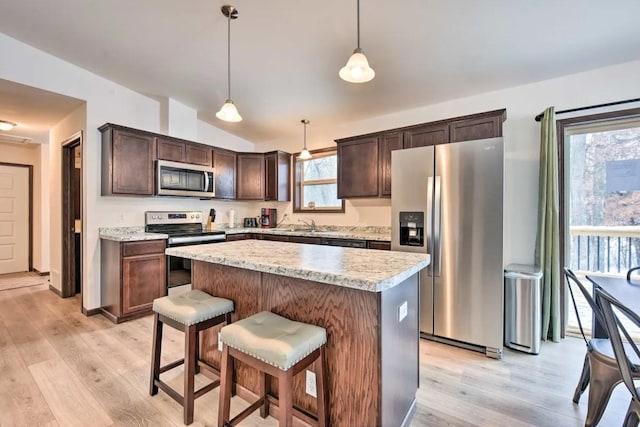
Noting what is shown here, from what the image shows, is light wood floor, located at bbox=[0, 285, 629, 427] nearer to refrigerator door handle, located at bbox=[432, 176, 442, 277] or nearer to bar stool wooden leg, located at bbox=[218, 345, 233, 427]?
bar stool wooden leg, located at bbox=[218, 345, 233, 427]

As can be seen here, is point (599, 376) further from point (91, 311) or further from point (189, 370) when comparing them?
point (91, 311)

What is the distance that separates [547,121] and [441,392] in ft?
8.53

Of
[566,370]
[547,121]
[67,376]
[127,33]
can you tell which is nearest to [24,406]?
[67,376]

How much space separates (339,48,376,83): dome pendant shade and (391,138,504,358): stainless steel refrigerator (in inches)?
48.8

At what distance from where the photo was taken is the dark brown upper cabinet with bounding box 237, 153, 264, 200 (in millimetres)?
4961

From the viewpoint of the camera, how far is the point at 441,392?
79.1 inches

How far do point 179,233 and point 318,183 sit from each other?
7.28ft

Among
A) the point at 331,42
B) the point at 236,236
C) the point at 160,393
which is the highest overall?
the point at 331,42

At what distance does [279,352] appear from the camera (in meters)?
1.27

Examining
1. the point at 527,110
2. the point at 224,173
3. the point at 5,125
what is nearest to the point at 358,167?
the point at 527,110

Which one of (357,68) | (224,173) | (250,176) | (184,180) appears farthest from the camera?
(250,176)

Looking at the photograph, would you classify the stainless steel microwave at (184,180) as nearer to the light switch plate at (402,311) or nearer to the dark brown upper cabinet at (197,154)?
the dark brown upper cabinet at (197,154)

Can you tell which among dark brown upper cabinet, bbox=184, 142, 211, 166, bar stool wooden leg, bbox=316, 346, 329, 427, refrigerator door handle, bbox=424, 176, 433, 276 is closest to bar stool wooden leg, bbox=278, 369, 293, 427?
bar stool wooden leg, bbox=316, 346, 329, 427

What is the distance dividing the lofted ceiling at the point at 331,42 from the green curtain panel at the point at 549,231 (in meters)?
0.66
